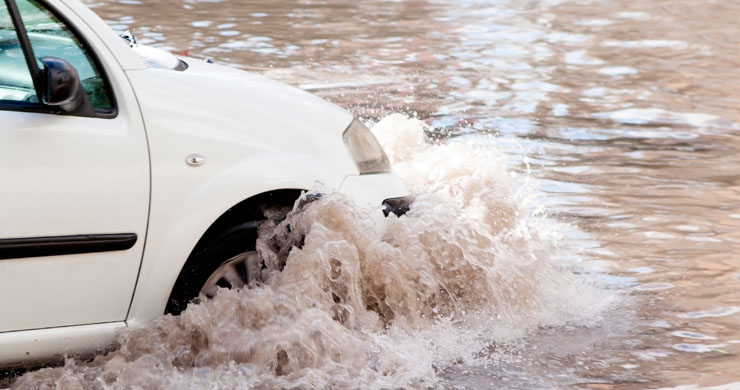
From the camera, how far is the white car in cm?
410

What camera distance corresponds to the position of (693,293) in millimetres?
5996

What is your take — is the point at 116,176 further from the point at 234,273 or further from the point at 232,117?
the point at 234,273

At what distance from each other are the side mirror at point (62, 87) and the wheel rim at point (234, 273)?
2.74ft

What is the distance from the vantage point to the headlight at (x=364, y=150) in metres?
4.96

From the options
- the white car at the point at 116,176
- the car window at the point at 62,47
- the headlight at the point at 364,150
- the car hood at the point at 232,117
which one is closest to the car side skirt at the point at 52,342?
the white car at the point at 116,176

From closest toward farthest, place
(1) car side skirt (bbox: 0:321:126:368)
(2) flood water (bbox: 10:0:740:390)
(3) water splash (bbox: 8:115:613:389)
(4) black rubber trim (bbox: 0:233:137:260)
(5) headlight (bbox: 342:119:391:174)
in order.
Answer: (4) black rubber trim (bbox: 0:233:137:260), (1) car side skirt (bbox: 0:321:126:368), (3) water splash (bbox: 8:115:613:389), (2) flood water (bbox: 10:0:740:390), (5) headlight (bbox: 342:119:391:174)

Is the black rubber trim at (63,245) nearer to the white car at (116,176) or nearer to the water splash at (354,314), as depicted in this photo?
the white car at (116,176)

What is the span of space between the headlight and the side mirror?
1.20 meters

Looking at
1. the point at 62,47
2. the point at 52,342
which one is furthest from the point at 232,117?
the point at 52,342

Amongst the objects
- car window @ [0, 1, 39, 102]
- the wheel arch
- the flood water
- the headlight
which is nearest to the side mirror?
car window @ [0, 1, 39, 102]

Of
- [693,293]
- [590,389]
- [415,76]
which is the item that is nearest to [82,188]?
[590,389]

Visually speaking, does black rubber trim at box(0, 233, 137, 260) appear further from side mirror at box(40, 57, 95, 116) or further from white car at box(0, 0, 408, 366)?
side mirror at box(40, 57, 95, 116)

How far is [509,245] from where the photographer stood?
20.1 ft

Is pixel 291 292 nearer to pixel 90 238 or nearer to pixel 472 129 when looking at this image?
pixel 90 238
